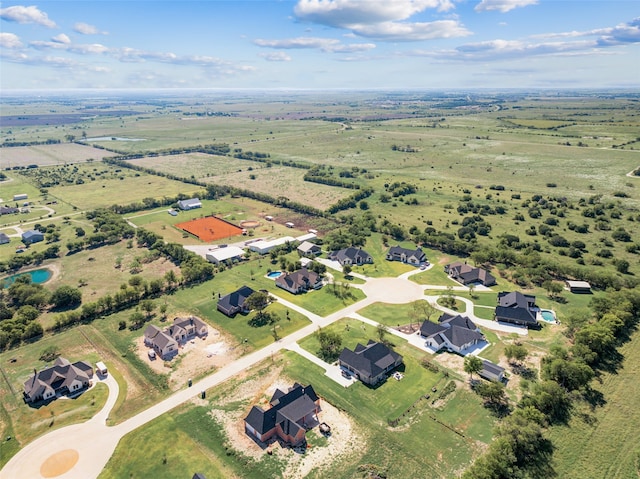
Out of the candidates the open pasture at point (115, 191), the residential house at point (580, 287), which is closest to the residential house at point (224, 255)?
the open pasture at point (115, 191)

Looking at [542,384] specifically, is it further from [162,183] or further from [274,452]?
[162,183]

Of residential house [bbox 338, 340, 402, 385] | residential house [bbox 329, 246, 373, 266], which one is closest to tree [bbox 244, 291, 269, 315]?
residential house [bbox 338, 340, 402, 385]

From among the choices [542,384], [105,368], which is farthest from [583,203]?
[105,368]

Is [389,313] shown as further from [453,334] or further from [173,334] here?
[173,334]

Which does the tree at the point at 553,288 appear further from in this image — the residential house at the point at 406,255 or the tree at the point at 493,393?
the tree at the point at 493,393

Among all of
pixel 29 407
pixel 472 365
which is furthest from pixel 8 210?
pixel 472 365

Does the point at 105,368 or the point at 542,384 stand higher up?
the point at 542,384
